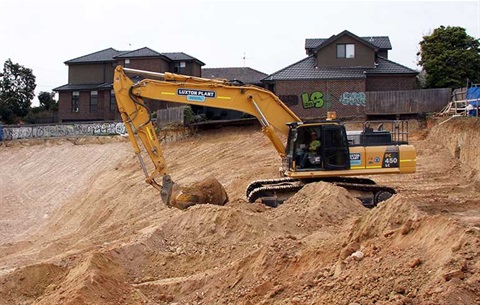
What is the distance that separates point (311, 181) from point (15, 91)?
168ft

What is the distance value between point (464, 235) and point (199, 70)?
4560 centimetres

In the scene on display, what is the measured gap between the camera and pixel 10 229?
80.8ft

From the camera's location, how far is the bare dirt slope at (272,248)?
6.61 meters

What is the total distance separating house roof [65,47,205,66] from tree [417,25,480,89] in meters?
18.9

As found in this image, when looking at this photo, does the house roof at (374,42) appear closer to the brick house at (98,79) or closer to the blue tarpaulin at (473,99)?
the brick house at (98,79)

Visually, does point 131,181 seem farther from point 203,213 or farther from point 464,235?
point 464,235

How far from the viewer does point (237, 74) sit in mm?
51531

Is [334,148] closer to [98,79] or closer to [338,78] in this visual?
[338,78]

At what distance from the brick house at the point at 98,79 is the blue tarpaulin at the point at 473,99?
24788 millimetres

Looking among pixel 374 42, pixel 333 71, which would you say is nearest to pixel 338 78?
pixel 333 71

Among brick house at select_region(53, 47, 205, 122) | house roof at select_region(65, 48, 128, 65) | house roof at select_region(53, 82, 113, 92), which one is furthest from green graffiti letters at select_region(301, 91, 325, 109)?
house roof at select_region(65, 48, 128, 65)

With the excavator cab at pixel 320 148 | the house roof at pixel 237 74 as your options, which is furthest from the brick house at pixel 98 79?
the excavator cab at pixel 320 148

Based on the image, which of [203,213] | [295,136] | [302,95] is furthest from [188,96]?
[302,95]

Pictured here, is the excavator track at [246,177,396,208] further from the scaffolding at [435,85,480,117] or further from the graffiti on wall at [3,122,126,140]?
the graffiti on wall at [3,122,126,140]
